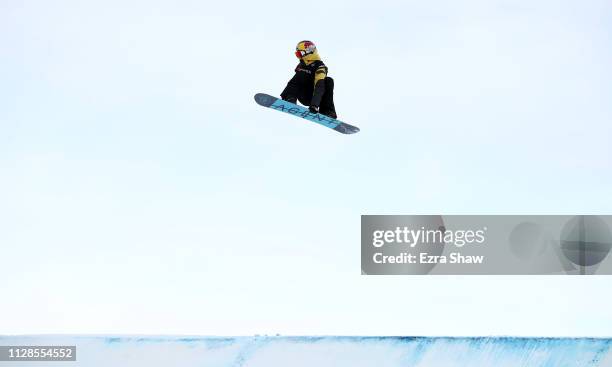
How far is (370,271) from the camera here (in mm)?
21875

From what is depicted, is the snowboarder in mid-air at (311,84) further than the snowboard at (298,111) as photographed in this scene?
No

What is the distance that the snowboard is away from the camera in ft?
64.1

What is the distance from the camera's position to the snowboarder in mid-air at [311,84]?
19.3m

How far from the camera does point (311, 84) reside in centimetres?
1953

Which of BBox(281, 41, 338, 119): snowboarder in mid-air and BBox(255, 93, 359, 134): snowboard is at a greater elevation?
BBox(281, 41, 338, 119): snowboarder in mid-air

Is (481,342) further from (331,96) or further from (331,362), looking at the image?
(331,96)

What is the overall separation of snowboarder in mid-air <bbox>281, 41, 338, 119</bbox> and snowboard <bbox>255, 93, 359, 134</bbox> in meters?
0.14

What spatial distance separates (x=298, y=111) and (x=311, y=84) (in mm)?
654

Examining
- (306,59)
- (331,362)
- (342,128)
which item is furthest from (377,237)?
(331,362)

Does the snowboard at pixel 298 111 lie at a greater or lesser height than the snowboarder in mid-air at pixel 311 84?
lesser

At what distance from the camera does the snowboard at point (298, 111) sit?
1954cm

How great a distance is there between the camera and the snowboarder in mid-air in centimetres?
1927

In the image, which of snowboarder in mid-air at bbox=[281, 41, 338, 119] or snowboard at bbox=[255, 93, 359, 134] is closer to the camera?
snowboarder in mid-air at bbox=[281, 41, 338, 119]

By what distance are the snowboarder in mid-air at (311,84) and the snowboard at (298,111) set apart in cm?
14
